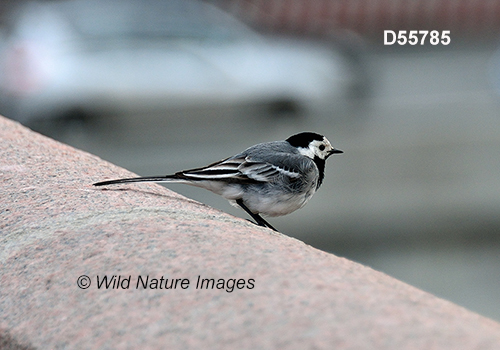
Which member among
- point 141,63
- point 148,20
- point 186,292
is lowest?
point 186,292

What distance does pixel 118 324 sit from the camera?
4.79 ft

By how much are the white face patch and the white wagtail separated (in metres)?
0.04

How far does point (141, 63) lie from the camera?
40.2 feet

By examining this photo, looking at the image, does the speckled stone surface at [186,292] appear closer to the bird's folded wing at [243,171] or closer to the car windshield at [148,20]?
the bird's folded wing at [243,171]

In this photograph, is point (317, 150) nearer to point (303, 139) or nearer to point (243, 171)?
point (303, 139)

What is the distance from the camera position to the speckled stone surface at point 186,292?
1.34 m

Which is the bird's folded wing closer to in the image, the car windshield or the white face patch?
the white face patch

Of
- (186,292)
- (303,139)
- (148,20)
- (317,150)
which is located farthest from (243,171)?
(148,20)

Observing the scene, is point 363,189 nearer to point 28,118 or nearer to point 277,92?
point 277,92

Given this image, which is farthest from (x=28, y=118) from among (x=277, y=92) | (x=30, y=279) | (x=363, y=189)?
(x=30, y=279)

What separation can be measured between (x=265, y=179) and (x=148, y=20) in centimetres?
917

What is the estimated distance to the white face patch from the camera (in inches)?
199

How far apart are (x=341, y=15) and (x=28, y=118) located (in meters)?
12.2

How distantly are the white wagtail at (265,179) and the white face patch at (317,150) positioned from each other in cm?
4
